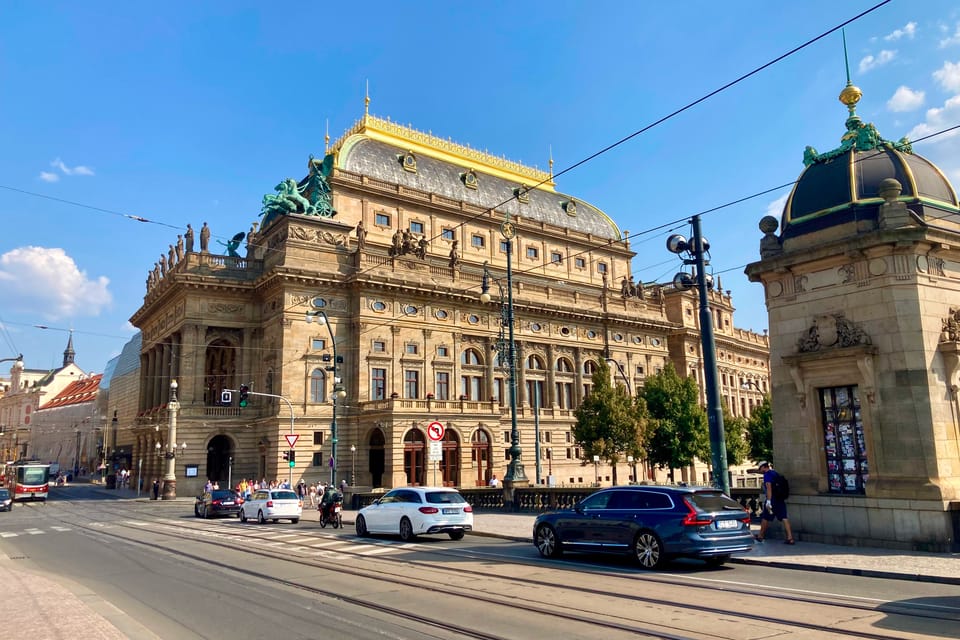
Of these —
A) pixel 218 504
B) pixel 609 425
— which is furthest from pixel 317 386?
pixel 609 425

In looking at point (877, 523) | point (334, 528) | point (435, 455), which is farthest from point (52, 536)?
point (877, 523)

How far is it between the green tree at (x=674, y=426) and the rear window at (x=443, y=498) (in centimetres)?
3209

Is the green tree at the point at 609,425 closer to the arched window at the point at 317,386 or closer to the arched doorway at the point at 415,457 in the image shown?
the arched doorway at the point at 415,457

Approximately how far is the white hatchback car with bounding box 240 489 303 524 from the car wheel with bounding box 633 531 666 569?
19.4 metres

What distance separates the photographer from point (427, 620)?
916 centimetres

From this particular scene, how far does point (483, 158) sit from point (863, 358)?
204 ft

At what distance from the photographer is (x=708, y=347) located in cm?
1727

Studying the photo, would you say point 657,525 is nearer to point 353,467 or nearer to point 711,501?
point 711,501

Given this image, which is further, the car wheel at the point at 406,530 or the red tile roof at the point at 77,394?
the red tile roof at the point at 77,394

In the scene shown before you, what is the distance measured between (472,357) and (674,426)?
16930 millimetres

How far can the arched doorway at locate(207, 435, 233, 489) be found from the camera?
53.3m

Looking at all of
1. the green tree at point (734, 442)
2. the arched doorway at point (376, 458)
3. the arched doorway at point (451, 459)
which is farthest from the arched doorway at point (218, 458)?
the green tree at point (734, 442)

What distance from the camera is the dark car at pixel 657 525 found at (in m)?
13.0

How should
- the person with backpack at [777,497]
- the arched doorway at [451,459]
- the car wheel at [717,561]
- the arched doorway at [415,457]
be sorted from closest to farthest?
the car wheel at [717,561] → the person with backpack at [777,497] → the arched doorway at [415,457] → the arched doorway at [451,459]
